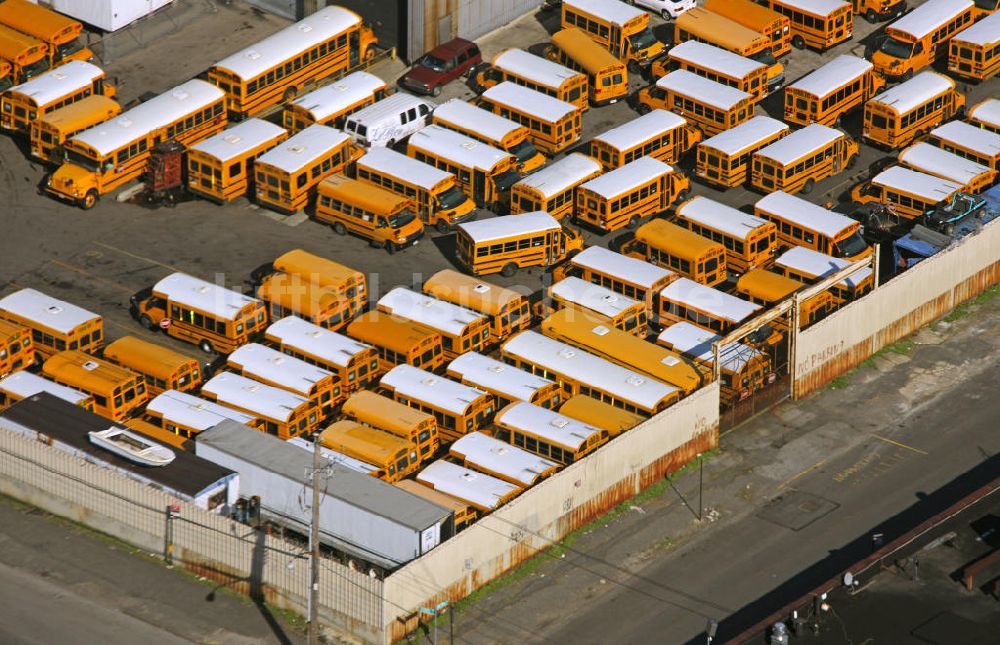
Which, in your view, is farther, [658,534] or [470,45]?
[470,45]

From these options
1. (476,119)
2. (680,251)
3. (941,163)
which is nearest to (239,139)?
(476,119)

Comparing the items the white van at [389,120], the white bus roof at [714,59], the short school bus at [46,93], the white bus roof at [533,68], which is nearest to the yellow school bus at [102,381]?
the short school bus at [46,93]

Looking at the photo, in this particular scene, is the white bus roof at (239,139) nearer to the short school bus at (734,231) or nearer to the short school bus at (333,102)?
the short school bus at (333,102)

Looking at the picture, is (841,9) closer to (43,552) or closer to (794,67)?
(794,67)

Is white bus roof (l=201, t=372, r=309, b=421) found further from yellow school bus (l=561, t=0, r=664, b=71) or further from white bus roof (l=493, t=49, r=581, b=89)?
yellow school bus (l=561, t=0, r=664, b=71)

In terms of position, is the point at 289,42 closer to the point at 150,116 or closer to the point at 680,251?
the point at 150,116

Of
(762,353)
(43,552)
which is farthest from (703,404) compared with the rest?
(43,552)
